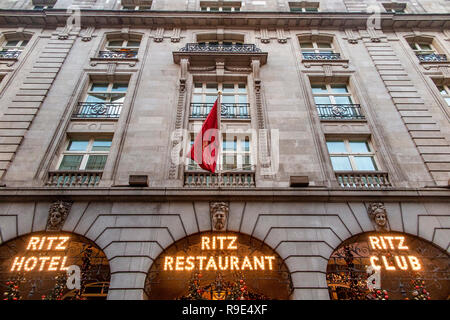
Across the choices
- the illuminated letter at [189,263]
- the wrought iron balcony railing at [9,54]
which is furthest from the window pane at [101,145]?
the wrought iron balcony railing at [9,54]

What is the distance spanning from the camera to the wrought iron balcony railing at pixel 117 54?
47.8 feet

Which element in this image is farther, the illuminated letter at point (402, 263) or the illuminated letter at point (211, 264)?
the illuminated letter at point (402, 263)

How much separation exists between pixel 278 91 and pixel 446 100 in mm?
8240

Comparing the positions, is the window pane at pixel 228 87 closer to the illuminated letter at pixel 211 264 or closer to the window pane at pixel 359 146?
the window pane at pixel 359 146

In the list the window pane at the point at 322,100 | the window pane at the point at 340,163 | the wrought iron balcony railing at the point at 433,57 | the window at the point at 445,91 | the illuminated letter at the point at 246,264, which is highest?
the wrought iron balcony railing at the point at 433,57

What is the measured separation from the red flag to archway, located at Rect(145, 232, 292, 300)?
2.24 meters

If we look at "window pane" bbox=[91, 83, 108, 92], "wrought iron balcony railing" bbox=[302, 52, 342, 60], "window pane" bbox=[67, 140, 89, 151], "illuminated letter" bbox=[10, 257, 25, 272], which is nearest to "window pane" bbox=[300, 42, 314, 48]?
"wrought iron balcony railing" bbox=[302, 52, 342, 60]

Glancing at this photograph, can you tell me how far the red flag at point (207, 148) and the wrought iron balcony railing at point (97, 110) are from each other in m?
5.10

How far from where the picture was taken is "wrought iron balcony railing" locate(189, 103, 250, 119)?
39.7 feet

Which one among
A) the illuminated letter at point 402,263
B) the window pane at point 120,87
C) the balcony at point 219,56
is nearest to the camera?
the illuminated letter at point 402,263

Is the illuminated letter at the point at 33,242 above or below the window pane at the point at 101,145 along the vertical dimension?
below

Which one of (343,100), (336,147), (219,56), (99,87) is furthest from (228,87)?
(99,87)

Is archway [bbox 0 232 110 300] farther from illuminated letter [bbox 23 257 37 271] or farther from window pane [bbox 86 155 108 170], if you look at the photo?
window pane [bbox 86 155 108 170]

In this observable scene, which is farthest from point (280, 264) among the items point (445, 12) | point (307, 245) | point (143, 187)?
point (445, 12)
